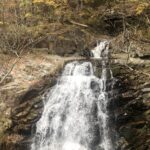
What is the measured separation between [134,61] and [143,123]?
359 centimetres

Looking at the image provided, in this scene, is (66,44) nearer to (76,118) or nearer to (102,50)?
(102,50)

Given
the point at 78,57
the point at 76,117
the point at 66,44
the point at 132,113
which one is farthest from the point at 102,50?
the point at 132,113

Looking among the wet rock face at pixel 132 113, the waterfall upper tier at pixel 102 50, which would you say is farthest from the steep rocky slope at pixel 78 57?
the waterfall upper tier at pixel 102 50

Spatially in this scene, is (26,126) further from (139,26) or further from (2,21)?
(139,26)

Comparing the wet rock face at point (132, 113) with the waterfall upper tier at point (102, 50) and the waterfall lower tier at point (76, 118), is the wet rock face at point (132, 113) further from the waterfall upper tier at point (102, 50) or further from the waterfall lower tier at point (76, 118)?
the waterfall upper tier at point (102, 50)

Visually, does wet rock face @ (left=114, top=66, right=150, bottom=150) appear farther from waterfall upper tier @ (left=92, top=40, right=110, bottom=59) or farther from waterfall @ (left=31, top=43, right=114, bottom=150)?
waterfall upper tier @ (left=92, top=40, right=110, bottom=59)

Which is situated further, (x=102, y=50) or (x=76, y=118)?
(x=102, y=50)

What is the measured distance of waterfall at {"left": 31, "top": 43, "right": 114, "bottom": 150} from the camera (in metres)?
15.2

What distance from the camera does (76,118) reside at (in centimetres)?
1582

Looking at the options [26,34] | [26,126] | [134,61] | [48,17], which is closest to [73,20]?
[48,17]

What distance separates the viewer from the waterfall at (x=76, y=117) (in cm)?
1518

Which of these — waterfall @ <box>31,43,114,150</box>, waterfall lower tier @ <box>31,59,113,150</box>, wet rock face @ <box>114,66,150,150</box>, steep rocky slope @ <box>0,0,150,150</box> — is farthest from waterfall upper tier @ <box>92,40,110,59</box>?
wet rock face @ <box>114,66,150,150</box>

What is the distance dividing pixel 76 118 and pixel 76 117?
50 millimetres

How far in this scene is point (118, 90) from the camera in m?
15.8
